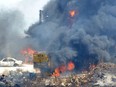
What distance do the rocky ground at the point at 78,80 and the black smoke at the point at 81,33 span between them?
659 cm

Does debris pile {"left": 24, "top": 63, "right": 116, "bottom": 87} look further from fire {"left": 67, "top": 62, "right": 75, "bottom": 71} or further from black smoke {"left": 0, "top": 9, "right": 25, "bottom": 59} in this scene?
black smoke {"left": 0, "top": 9, "right": 25, "bottom": 59}

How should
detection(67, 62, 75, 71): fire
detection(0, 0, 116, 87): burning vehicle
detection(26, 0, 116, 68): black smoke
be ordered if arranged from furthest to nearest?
detection(26, 0, 116, 68): black smoke < detection(67, 62, 75, 71): fire < detection(0, 0, 116, 87): burning vehicle

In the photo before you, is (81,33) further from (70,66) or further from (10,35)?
(10,35)

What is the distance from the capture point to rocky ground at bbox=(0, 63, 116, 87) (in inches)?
1773

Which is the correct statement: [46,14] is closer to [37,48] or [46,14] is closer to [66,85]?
[37,48]

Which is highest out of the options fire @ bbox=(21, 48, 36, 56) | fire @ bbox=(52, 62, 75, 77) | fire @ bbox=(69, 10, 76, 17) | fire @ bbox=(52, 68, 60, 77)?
fire @ bbox=(69, 10, 76, 17)

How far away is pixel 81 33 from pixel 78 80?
14.3 m

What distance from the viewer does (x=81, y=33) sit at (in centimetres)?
5891

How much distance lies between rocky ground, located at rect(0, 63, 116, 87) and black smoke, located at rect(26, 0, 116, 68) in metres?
6.59

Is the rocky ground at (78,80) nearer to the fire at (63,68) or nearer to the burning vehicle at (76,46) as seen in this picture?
the burning vehicle at (76,46)

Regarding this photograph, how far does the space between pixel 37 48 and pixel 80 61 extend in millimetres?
17404

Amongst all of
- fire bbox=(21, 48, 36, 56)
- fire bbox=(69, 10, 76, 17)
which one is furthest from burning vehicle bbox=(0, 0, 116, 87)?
fire bbox=(21, 48, 36, 56)

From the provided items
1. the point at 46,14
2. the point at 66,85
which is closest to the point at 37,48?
the point at 46,14

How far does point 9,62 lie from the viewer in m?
65.4
